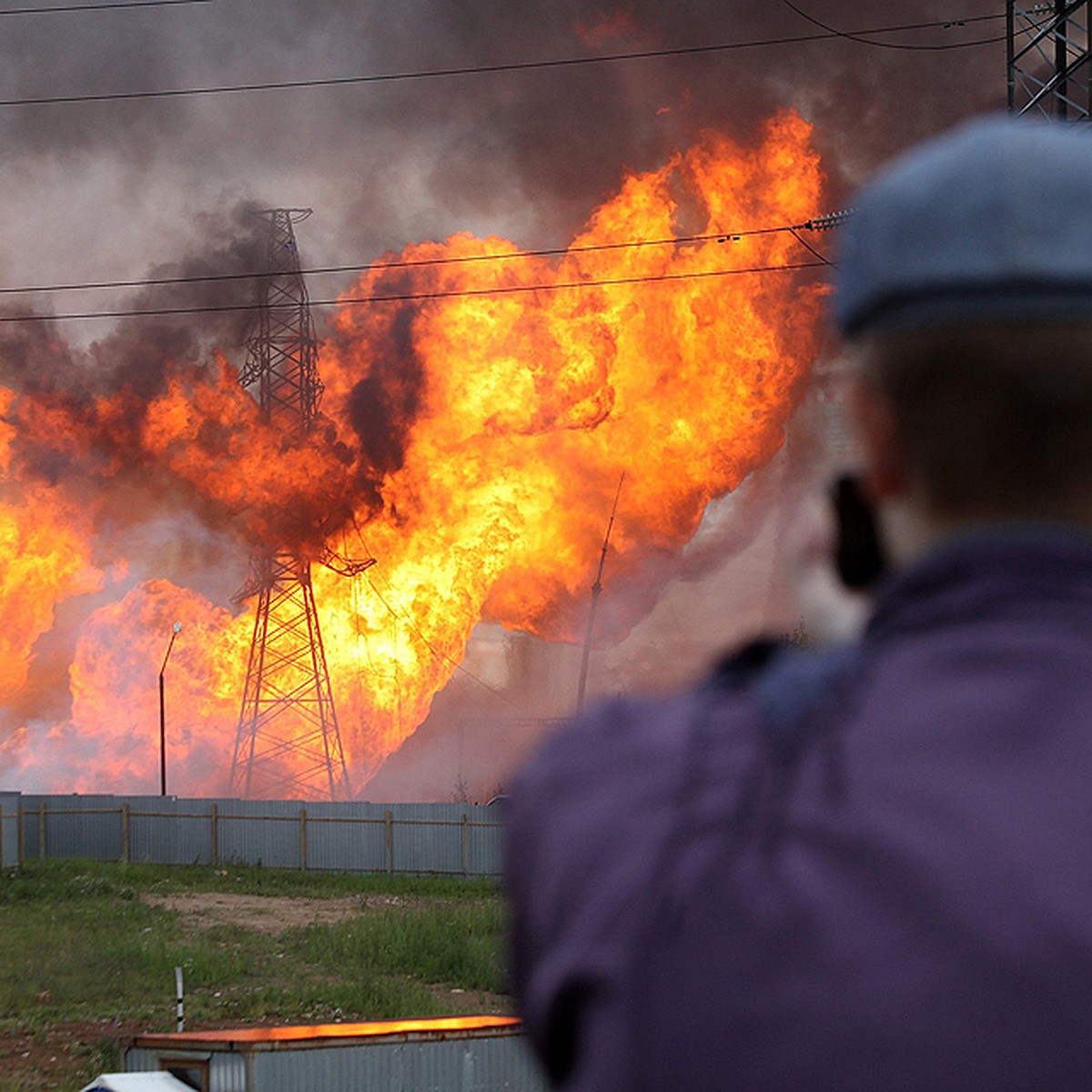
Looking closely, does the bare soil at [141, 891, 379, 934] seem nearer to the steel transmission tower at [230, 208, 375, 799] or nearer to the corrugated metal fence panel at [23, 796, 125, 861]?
the corrugated metal fence panel at [23, 796, 125, 861]

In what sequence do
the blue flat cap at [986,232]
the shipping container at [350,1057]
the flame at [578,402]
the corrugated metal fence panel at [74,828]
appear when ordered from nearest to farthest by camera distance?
the blue flat cap at [986,232] → the shipping container at [350,1057] → the corrugated metal fence panel at [74,828] → the flame at [578,402]

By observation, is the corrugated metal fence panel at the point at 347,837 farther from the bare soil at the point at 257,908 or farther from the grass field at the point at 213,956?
the bare soil at the point at 257,908

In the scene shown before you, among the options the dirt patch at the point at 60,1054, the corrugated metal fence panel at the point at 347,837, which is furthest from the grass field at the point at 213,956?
the corrugated metal fence panel at the point at 347,837

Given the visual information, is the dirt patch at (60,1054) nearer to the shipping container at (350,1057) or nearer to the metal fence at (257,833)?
the shipping container at (350,1057)

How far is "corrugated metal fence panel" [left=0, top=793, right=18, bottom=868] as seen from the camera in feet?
128

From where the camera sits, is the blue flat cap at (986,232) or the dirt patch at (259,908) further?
the dirt patch at (259,908)

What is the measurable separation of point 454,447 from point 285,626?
919 cm

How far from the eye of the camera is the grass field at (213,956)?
21422 millimetres

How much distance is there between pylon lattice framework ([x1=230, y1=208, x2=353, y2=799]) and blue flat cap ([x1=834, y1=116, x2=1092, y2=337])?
56966mm

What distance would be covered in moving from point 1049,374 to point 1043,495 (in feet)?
0.26

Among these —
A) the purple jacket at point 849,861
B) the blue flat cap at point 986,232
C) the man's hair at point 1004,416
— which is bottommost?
the purple jacket at point 849,861

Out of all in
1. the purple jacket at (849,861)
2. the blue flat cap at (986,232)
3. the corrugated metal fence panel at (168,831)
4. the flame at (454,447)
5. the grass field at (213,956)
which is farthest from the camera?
the flame at (454,447)

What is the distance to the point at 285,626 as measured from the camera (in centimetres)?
5881

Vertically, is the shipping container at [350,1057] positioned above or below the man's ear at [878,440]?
below
